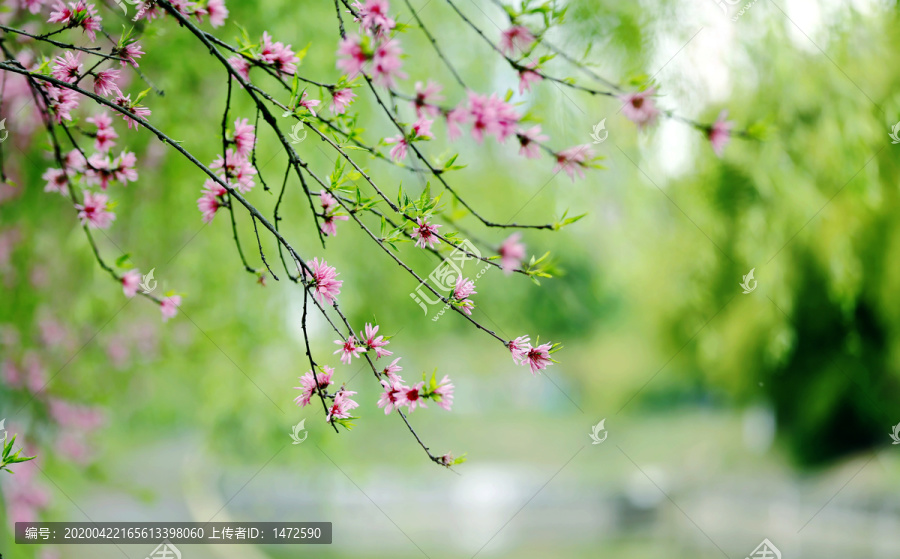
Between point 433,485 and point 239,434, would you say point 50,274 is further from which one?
point 433,485

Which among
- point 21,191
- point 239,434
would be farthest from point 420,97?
point 239,434

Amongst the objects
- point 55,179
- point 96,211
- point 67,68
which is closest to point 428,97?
point 67,68

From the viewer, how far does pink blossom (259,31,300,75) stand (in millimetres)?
780

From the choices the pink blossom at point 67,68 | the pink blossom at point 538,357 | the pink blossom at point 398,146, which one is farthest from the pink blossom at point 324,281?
the pink blossom at point 67,68

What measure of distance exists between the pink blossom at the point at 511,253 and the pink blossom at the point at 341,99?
11.3 inches

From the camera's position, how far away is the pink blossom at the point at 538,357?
0.78m

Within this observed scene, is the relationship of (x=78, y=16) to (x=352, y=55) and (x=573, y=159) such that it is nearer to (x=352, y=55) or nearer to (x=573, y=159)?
(x=352, y=55)

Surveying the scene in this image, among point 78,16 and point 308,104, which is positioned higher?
point 78,16

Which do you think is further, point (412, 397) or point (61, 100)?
point (61, 100)

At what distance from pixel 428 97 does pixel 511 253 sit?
0.21 metres

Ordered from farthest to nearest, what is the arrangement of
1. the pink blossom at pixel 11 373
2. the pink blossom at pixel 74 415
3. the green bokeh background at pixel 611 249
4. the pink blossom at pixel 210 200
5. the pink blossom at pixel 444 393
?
the pink blossom at pixel 74 415
the pink blossom at pixel 11 373
the green bokeh background at pixel 611 249
the pink blossom at pixel 210 200
the pink blossom at pixel 444 393

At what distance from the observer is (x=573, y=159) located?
0.78m

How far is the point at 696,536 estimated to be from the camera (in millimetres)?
6852

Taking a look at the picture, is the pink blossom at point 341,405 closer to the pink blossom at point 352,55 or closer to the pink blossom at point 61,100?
the pink blossom at point 352,55
